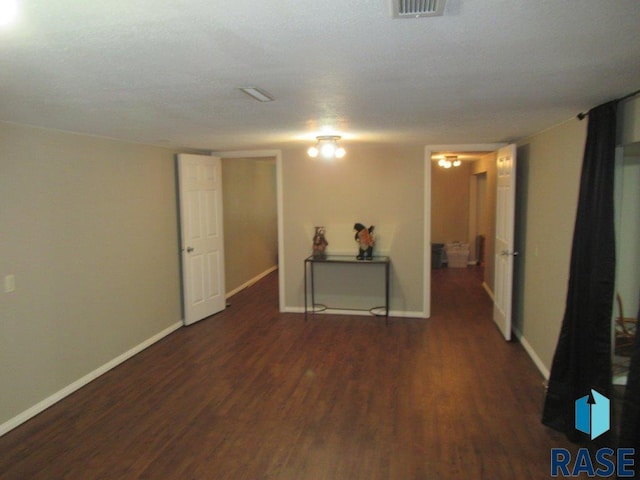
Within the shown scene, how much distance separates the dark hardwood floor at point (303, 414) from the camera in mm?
2691

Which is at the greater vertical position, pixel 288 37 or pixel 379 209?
pixel 288 37

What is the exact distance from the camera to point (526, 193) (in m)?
4.55

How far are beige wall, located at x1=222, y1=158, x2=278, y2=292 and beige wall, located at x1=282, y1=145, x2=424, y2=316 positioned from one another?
1397mm

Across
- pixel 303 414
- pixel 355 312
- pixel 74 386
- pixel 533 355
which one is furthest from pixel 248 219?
pixel 533 355

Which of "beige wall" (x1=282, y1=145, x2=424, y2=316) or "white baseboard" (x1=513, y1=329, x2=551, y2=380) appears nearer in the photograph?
"white baseboard" (x1=513, y1=329, x2=551, y2=380)

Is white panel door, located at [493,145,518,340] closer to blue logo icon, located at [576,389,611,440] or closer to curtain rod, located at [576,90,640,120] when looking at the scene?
curtain rod, located at [576,90,640,120]

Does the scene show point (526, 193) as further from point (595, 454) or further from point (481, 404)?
point (595, 454)

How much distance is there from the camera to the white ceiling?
4.19 feet

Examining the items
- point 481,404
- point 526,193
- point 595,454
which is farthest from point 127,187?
point 595,454

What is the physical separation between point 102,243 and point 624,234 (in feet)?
14.5

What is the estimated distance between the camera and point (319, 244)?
5746 millimetres

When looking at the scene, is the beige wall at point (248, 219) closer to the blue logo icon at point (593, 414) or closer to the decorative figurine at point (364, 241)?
the decorative figurine at point (364, 241)

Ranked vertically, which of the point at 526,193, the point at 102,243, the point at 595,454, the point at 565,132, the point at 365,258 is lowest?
the point at 595,454

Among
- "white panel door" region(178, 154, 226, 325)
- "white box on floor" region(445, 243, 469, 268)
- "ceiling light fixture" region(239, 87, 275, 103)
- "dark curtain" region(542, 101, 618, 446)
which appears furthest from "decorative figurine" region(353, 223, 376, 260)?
"white box on floor" region(445, 243, 469, 268)
